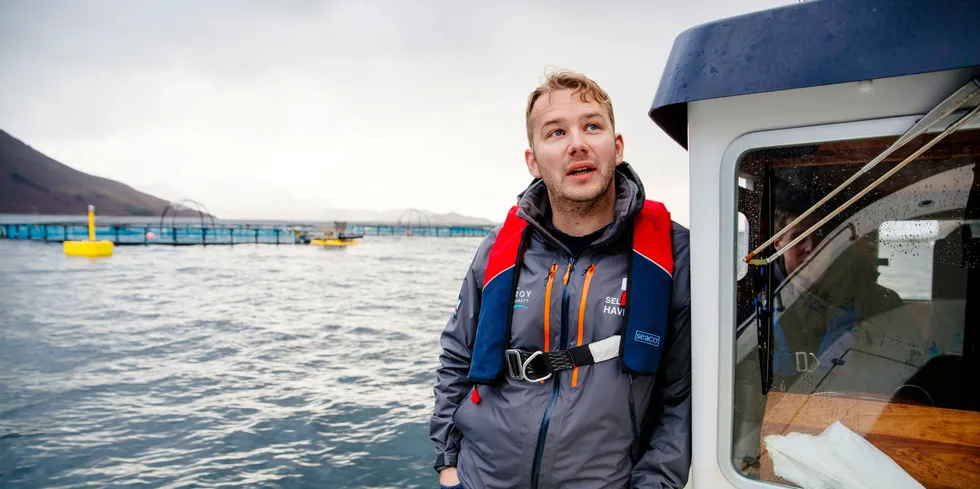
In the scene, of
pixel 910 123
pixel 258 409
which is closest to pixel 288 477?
pixel 258 409

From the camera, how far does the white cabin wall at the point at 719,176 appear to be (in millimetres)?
1326

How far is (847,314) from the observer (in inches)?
63.2

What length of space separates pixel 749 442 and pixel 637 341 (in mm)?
408

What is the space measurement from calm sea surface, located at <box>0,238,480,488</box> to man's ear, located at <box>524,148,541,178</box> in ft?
16.0

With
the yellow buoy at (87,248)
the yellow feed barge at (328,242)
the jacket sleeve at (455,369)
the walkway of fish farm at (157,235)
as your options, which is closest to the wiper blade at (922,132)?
the jacket sleeve at (455,369)

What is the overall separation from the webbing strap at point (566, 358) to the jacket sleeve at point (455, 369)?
1.25 feet

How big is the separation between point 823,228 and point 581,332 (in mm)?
755

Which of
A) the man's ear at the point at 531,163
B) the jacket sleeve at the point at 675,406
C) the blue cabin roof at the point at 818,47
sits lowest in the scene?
the jacket sleeve at the point at 675,406

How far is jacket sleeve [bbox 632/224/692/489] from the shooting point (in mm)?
1835

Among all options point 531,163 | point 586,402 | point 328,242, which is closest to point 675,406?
point 586,402

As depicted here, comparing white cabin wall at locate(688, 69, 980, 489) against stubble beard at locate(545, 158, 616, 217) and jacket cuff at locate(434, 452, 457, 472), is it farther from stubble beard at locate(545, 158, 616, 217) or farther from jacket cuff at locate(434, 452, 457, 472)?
jacket cuff at locate(434, 452, 457, 472)

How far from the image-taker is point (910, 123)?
132 centimetres

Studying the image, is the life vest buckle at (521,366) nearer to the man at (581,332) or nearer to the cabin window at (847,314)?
the man at (581,332)

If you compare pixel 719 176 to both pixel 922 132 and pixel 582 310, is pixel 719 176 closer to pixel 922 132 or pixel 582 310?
pixel 922 132
